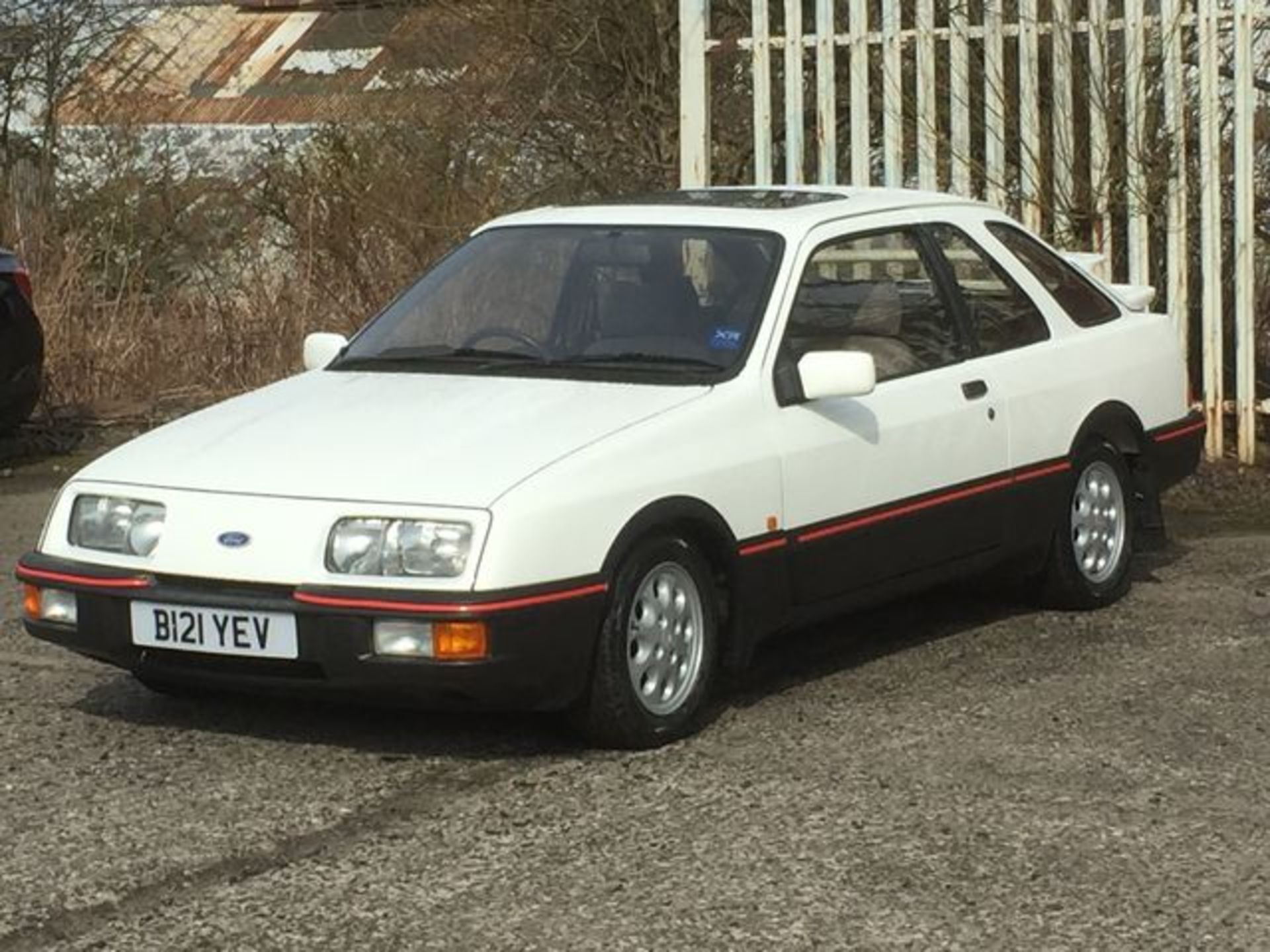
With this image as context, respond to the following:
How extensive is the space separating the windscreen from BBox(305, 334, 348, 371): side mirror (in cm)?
7

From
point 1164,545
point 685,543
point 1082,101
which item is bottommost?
point 1164,545

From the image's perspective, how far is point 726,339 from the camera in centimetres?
745

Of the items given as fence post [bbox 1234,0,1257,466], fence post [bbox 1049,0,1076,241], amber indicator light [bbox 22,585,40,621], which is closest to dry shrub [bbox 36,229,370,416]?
fence post [bbox 1049,0,1076,241]

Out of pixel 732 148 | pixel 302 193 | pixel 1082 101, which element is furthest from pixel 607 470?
pixel 302 193

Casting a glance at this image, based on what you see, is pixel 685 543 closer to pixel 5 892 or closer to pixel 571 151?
pixel 5 892

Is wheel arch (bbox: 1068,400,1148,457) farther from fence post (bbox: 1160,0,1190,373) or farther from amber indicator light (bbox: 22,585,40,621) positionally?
amber indicator light (bbox: 22,585,40,621)

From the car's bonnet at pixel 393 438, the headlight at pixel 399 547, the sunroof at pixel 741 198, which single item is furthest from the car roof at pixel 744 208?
the headlight at pixel 399 547

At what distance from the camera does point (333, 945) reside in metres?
5.30

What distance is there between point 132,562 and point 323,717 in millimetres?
768

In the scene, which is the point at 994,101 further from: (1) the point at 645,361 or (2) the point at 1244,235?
(1) the point at 645,361

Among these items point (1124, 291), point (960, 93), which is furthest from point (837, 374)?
point (960, 93)

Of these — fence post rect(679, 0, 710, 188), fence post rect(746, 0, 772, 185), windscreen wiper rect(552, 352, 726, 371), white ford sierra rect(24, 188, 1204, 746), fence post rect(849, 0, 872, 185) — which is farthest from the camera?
fence post rect(679, 0, 710, 188)

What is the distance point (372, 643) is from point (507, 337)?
4.91 ft

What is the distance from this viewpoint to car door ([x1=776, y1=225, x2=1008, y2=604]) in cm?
745
